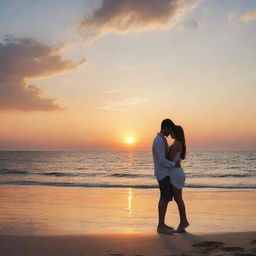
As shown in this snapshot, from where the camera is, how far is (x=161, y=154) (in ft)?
21.5

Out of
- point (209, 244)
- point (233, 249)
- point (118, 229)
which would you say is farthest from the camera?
point (118, 229)

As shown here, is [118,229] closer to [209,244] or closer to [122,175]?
[209,244]

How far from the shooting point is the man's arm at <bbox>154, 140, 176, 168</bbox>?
647cm

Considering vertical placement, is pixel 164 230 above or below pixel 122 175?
above

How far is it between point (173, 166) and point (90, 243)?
1.89 m

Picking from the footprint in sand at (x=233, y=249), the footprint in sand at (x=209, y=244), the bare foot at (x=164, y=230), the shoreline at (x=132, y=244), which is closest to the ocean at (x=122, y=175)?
the bare foot at (x=164, y=230)

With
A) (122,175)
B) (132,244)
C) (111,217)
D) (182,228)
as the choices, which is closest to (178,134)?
(182,228)

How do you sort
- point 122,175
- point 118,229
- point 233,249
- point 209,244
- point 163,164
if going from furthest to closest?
point 122,175
point 118,229
point 163,164
point 209,244
point 233,249

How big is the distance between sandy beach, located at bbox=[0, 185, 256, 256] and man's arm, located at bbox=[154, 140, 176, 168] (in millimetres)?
1190

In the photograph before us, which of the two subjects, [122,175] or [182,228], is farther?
[122,175]

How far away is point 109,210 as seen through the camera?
9.77 m

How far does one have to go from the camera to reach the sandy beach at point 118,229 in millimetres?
5341

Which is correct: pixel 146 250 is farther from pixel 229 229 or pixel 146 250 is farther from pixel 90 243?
pixel 229 229

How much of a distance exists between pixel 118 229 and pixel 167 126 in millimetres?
2207
